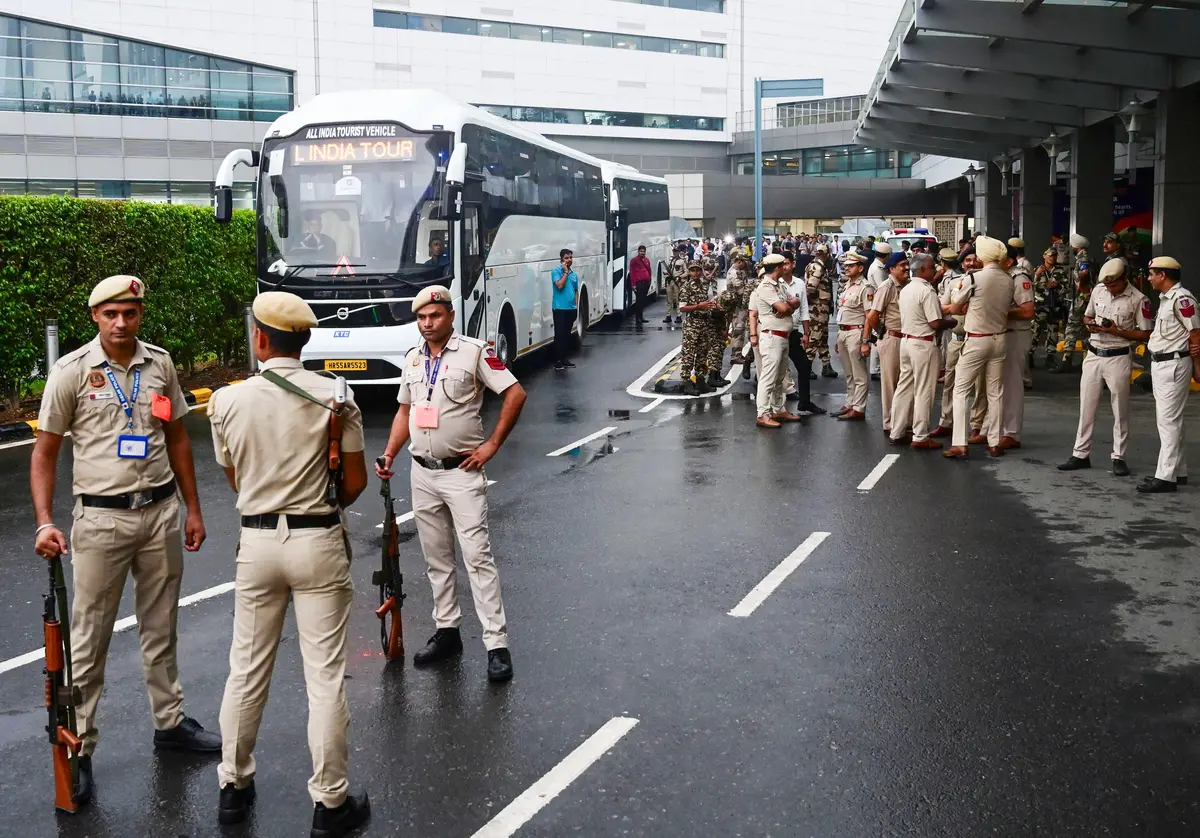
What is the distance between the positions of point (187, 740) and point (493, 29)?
68.4m

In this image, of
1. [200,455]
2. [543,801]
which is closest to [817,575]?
[543,801]

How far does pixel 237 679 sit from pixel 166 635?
0.79m

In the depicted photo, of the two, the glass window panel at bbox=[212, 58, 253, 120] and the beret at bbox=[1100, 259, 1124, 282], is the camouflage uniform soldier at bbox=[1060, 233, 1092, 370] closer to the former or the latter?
the beret at bbox=[1100, 259, 1124, 282]

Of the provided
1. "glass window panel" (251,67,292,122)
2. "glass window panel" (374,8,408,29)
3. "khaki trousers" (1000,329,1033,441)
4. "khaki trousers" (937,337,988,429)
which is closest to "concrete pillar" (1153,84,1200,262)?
"khaki trousers" (937,337,988,429)

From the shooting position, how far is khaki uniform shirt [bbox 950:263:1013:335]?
40.2 feet

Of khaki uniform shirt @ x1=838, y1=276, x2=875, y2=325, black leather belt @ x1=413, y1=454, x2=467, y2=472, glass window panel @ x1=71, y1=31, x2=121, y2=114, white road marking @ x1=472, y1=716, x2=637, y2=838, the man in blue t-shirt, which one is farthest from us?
glass window panel @ x1=71, y1=31, x2=121, y2=114

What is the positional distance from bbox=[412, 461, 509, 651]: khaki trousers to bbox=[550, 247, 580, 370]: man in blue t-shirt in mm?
14039

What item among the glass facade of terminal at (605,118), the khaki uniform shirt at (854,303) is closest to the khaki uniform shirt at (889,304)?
the khaki uniform shirt at (854,303)

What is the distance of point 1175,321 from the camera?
34.1 feet

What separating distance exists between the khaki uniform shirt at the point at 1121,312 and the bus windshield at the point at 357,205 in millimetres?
8136

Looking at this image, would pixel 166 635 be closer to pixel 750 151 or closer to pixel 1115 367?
pixel 1115 367

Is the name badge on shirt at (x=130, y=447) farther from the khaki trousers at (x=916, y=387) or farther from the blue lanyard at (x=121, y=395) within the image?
the khaki trousers at (x=916, y=387)

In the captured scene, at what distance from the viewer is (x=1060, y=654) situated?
261 inches

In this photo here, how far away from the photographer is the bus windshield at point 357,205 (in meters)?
15.8
